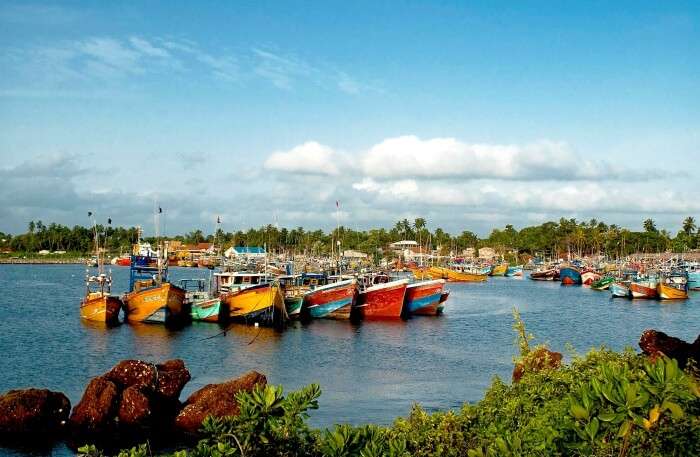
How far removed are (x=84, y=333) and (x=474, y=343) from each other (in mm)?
23610

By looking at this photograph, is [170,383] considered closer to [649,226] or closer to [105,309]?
[105,309]

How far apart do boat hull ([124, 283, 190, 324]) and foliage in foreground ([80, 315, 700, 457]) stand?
116 ft

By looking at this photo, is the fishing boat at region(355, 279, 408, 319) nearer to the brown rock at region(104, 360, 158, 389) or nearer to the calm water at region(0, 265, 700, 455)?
the calm water at region(0, 265, 700, 455)

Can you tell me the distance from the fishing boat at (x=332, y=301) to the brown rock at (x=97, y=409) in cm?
2993

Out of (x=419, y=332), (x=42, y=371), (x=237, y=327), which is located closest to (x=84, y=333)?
(x=237, y=327)

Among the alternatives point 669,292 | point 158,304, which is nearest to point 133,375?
point 158,304

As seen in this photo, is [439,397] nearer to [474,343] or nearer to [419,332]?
[474,343]

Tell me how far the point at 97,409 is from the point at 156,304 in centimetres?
2527

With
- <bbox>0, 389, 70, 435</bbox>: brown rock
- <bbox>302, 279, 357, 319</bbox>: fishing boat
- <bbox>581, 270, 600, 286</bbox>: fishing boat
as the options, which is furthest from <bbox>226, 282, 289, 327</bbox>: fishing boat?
<bbox>581, 270, 600, 286</bbox>: fishing boat

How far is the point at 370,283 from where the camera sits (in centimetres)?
6225

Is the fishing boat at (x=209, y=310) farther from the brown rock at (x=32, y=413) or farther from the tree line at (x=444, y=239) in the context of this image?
the tree line at (x=444, y=239)

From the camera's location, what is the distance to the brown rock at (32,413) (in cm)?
2042

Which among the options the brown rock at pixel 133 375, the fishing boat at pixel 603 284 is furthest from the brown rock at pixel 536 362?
the fishing boat at pixel 603 284

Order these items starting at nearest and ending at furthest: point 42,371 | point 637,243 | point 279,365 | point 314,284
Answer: point 42,371
point 279,365
point 314,284
point 637,243
